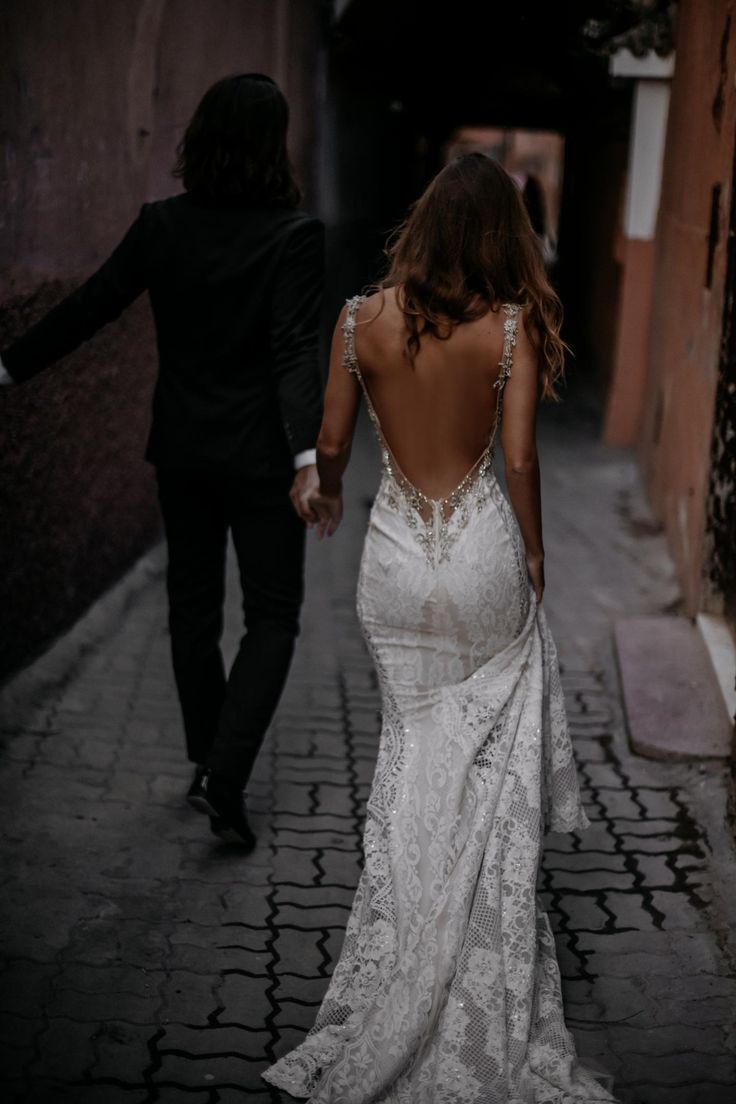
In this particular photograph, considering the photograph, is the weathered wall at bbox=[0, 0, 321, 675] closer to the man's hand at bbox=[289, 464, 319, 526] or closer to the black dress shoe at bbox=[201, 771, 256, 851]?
the black dress shoe at bbox=[201, 771, 256, 851]

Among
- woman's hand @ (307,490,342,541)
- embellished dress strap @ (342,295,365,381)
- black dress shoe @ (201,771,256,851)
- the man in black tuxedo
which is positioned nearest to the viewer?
embellished dress strap @ (342,295,365,381)

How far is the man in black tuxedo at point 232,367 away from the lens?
11.2 ft

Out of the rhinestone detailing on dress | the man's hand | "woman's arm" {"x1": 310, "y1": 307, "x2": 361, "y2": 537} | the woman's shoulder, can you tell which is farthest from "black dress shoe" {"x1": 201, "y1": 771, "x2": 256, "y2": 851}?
the woman's shoulder

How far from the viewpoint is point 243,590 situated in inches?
145

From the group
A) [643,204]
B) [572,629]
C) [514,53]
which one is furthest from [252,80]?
[514,53]

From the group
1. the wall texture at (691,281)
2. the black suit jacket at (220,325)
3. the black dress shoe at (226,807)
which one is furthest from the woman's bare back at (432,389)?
the wall texture at (691,281)

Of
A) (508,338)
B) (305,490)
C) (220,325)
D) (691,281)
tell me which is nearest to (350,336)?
(508,338)

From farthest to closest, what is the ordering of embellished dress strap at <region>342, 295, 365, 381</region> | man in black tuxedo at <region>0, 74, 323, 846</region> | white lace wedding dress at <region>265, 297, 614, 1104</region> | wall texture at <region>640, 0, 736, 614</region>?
wall texture at <region>640, 0, 736, 614</region> < man in black tuxedo at <region>0, 74, 323, 846</region> < embellished dress strap at <region>342, 295, 365, 381</region> < white lace wedding dress at <region>265, 297, 614, 1104</region>

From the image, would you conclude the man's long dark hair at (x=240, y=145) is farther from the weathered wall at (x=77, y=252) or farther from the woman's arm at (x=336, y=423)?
the weathered wall at (x=77, y=252)

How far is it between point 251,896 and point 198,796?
0.33 m

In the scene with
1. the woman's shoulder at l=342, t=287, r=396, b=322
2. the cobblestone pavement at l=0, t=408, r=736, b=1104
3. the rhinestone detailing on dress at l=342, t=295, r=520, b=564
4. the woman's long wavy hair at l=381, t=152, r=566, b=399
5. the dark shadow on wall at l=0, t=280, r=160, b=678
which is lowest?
the cobblestone pavement at l=0, t=408, r=736, b=1104

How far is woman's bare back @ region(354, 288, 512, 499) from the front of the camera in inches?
103

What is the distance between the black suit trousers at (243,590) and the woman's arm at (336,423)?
0.49 meters

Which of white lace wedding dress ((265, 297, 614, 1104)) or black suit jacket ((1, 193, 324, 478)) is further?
black suit jacket ((1, 193, 324, 478))
